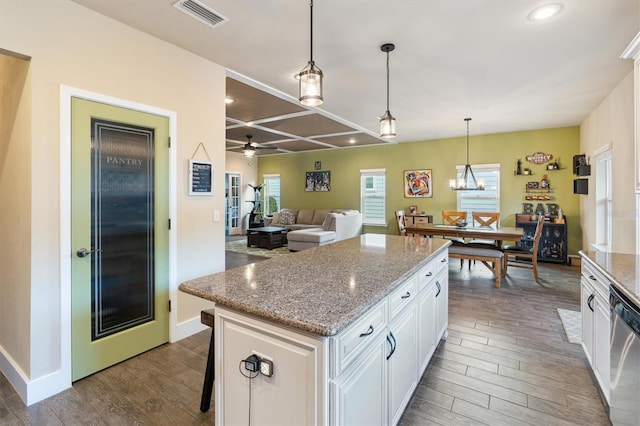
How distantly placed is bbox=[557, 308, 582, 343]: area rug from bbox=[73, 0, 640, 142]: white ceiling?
8.81ft

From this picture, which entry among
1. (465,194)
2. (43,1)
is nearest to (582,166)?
(465,194)

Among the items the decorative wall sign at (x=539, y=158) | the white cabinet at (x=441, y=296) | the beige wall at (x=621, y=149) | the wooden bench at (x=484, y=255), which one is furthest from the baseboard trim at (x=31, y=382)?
the decorative wall sign at (x=539, y=158)

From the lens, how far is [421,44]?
2.80 meters

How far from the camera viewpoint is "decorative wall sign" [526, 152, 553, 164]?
620cm

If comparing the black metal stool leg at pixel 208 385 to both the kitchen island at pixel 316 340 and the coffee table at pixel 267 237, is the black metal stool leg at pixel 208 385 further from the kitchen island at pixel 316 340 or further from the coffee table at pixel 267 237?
the coffee table at pixel 267 237

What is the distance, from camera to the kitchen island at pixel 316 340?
1090 mm

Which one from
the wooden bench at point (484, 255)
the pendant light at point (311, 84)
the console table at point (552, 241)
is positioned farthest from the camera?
the console table at point (552, 241)

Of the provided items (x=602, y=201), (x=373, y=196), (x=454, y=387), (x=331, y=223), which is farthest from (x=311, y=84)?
(x=373, y=196)

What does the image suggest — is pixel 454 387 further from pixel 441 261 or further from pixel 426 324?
pixel 441 261

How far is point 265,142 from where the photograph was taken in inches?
307

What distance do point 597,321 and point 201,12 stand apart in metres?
3.50

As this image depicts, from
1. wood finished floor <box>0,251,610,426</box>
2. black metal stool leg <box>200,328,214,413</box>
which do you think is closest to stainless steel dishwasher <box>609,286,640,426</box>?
wood finished floor <box>0,251,610,426</box>

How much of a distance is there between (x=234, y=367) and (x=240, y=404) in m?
0.15

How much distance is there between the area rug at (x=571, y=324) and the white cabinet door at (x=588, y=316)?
0.52m
